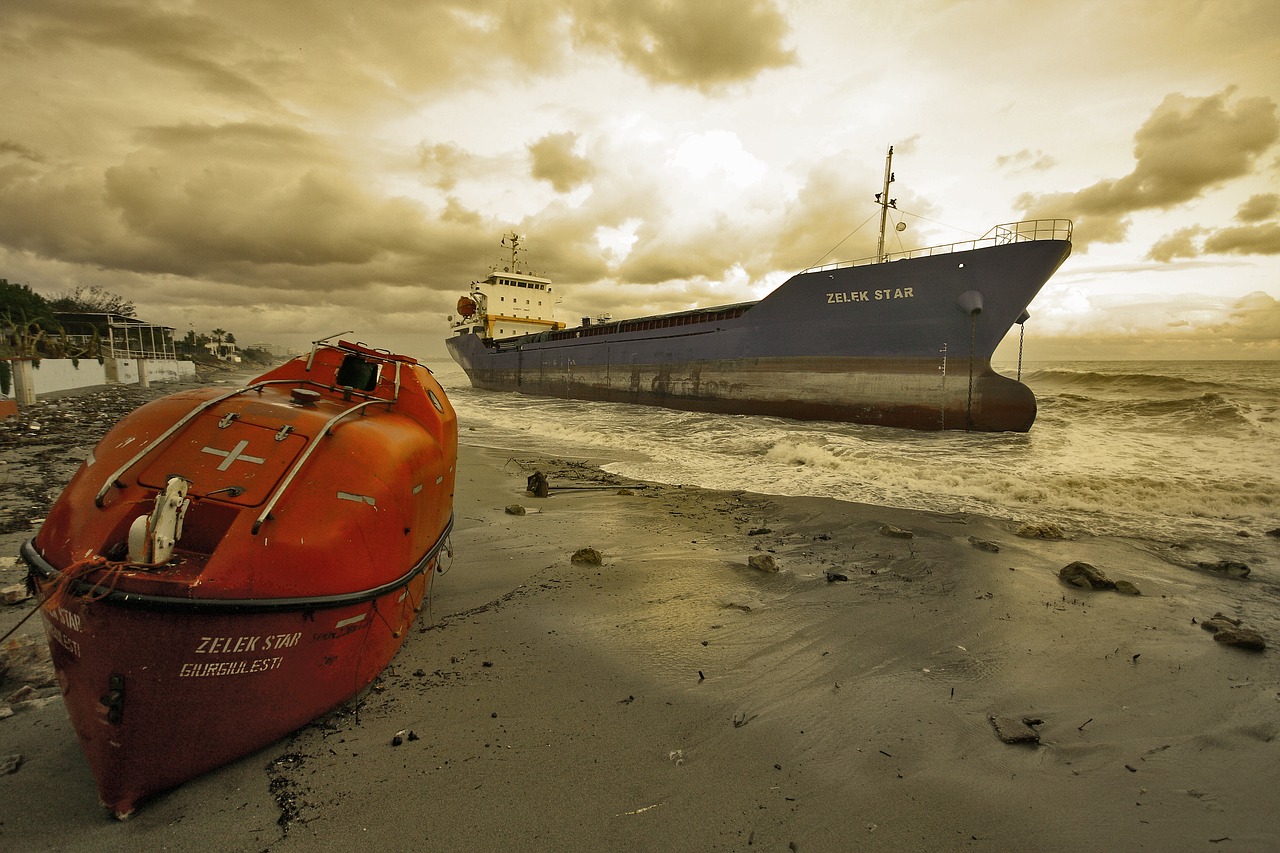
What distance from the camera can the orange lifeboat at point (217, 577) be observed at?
6.44 ft

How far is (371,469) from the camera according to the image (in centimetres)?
275

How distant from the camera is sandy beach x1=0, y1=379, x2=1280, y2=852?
6.86 feet

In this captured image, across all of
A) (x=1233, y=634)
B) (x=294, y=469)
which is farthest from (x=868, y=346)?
(x=294, y=469)

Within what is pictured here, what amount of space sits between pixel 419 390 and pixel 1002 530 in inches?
269

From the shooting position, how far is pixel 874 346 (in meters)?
15.7

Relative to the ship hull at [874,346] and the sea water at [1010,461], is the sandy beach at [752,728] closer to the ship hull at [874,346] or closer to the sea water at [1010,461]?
the sea water at [1010,461]

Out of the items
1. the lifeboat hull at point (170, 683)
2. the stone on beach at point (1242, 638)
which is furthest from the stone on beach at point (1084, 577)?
the lifeboat hull at point (170, 683)

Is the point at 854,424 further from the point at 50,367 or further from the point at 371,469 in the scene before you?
the point at 50,367

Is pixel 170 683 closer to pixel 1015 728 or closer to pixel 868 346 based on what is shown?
pixel 1015 728

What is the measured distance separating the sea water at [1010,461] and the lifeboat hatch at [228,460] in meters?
6.84

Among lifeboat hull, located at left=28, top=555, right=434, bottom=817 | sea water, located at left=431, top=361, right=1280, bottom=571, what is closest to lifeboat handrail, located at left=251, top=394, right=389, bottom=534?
lifeboat hull, located at left=28, top=555, right=434, bottom=817

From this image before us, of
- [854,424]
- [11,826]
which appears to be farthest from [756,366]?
[11,826]

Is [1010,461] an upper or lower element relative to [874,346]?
lower

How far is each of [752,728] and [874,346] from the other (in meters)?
15.2
